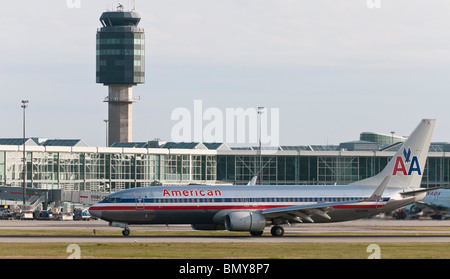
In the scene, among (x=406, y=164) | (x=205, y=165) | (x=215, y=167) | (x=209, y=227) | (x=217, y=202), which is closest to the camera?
(x=217, y=202)

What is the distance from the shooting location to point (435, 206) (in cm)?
11369

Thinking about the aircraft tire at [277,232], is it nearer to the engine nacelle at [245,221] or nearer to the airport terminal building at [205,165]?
the engine nacelle at [245,221]

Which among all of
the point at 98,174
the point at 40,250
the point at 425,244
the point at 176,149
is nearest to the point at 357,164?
the point at 176,149

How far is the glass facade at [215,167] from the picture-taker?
15475 centimetres

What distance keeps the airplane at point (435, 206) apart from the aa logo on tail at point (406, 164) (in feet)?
144

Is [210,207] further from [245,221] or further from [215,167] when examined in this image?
[215,167]

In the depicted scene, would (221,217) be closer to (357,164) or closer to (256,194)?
(256,194)

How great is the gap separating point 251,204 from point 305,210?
4342 millimetres

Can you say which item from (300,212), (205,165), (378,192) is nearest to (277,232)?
(300,212)

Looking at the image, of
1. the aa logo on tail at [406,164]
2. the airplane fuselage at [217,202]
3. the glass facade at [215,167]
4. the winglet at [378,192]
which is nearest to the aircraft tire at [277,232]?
the airplane fuselage at [217,202]

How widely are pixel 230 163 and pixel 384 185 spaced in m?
101

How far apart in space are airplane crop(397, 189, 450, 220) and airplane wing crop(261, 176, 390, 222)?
49527 mm

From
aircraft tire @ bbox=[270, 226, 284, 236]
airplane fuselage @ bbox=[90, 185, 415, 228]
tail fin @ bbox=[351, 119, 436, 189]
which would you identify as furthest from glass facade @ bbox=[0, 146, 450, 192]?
aircraft tire @ bbox=[270, 226, 284, 236]
